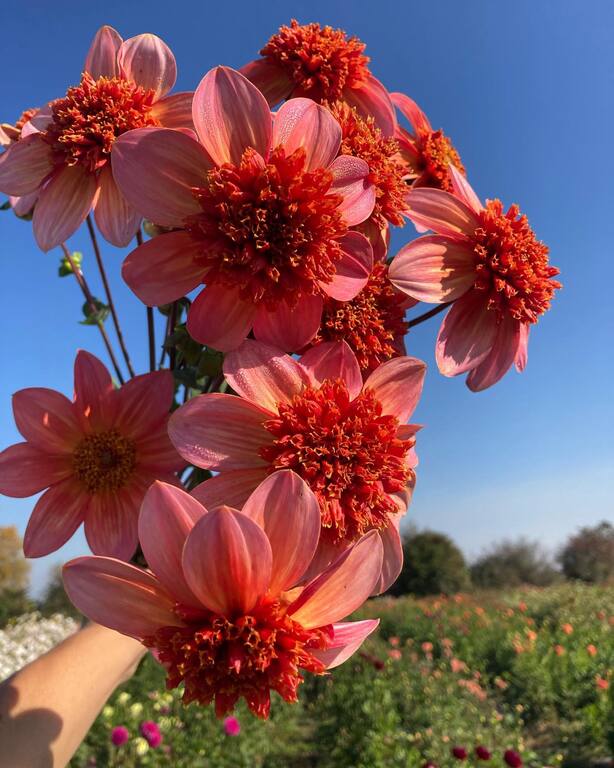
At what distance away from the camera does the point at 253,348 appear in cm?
56

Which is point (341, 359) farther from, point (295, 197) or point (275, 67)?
point (275, 67)

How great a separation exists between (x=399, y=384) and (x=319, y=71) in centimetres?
46

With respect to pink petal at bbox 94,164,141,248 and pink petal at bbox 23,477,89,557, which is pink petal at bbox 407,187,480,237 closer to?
pink petal at bbox 94,164,141,248

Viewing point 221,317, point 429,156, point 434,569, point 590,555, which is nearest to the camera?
point 221,317

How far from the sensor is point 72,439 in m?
0.72

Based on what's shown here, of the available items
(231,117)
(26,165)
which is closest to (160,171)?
(231,117)

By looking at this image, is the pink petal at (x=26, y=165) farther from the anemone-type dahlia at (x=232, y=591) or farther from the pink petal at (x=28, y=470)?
the anemone-type dahlia at (x=232, y=591)

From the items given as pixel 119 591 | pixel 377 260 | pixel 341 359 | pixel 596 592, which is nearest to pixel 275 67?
pixel 377 260

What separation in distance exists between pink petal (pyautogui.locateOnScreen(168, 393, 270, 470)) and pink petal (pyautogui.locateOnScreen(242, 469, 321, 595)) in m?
0.08

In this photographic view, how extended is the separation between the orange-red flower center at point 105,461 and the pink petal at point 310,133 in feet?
1.28

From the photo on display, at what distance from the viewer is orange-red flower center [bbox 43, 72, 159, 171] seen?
2.16 ft

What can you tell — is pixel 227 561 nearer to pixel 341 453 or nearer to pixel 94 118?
pixel 341 453

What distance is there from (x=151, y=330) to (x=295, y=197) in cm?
36

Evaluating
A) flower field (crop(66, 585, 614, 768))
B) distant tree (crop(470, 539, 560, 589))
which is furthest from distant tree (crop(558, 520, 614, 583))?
flower field (crop(66, 585, 614, 768))
